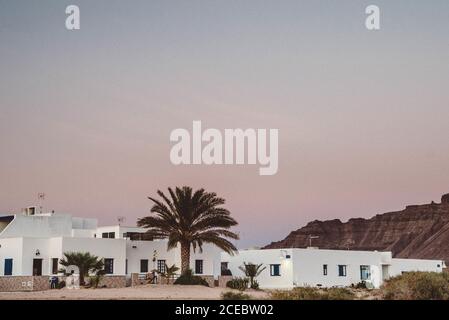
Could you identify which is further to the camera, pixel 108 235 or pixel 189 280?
pixel 108 235

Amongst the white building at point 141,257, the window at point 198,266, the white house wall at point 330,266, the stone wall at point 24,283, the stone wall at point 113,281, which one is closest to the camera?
the stone wall at point 24,283

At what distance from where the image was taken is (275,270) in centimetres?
4741

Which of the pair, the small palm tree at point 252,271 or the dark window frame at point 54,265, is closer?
the dark window frame at point 54,265

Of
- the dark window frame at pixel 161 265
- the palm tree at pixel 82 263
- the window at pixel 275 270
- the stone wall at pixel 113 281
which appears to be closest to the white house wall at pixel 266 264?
the window at pixel 275 270

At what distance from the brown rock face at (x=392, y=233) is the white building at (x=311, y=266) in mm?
55150

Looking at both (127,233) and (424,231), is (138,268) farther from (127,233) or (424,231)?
(424,231)

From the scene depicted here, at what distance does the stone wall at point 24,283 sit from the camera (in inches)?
1455

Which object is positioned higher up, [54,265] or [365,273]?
[54,265]

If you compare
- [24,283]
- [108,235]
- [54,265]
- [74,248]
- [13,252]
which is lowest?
[24,283]

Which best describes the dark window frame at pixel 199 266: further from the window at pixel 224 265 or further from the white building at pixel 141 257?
the window at pixel 224 265

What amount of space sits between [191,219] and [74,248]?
Result: 240 inches

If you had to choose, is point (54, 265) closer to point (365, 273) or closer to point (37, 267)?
point (37, 267)

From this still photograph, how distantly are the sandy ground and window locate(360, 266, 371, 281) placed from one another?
1674 centimetres

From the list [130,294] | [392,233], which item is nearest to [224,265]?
[130,294]
